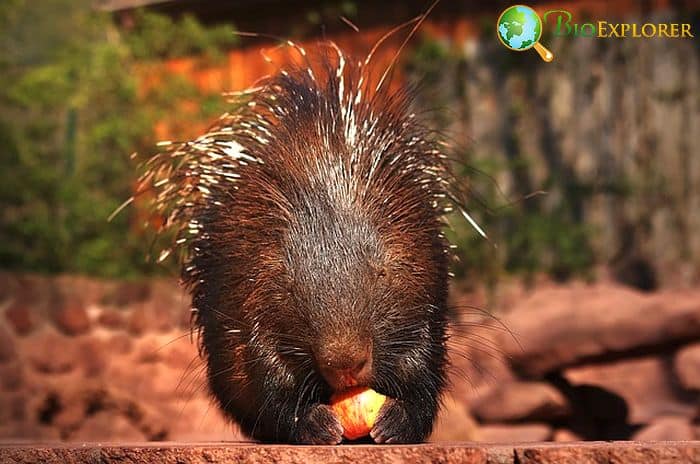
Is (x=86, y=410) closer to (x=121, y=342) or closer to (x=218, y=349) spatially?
(x=121, y=342)

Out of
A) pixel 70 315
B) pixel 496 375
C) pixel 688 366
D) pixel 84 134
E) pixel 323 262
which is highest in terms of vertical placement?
pixel 323 262

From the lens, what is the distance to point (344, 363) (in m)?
3.21

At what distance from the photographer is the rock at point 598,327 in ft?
24.2

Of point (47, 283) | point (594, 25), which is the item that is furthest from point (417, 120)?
point (594, 25)

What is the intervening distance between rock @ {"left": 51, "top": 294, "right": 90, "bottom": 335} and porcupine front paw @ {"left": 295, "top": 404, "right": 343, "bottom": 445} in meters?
4.96

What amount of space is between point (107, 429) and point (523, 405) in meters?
2.72

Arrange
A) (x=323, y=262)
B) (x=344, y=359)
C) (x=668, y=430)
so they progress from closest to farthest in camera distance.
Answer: (x=344, y=359) → (x=323, y=262) → (x=668, y=430)

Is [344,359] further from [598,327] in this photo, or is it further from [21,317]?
[21,317]

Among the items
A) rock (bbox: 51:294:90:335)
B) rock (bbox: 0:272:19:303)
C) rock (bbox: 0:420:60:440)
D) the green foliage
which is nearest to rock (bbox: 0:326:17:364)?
rock (bbox: 0:272:19:303)

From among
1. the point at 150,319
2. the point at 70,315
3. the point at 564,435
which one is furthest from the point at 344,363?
the point at 150,319

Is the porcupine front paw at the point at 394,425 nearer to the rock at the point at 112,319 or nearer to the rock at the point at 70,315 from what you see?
the rock at the point at 70,315

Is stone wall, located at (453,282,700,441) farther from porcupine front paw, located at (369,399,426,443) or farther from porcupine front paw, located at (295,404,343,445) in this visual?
porcupine front paw, located at (295,404,343,445)

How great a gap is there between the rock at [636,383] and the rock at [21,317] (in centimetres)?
372

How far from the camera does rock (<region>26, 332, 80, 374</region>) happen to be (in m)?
7.80
